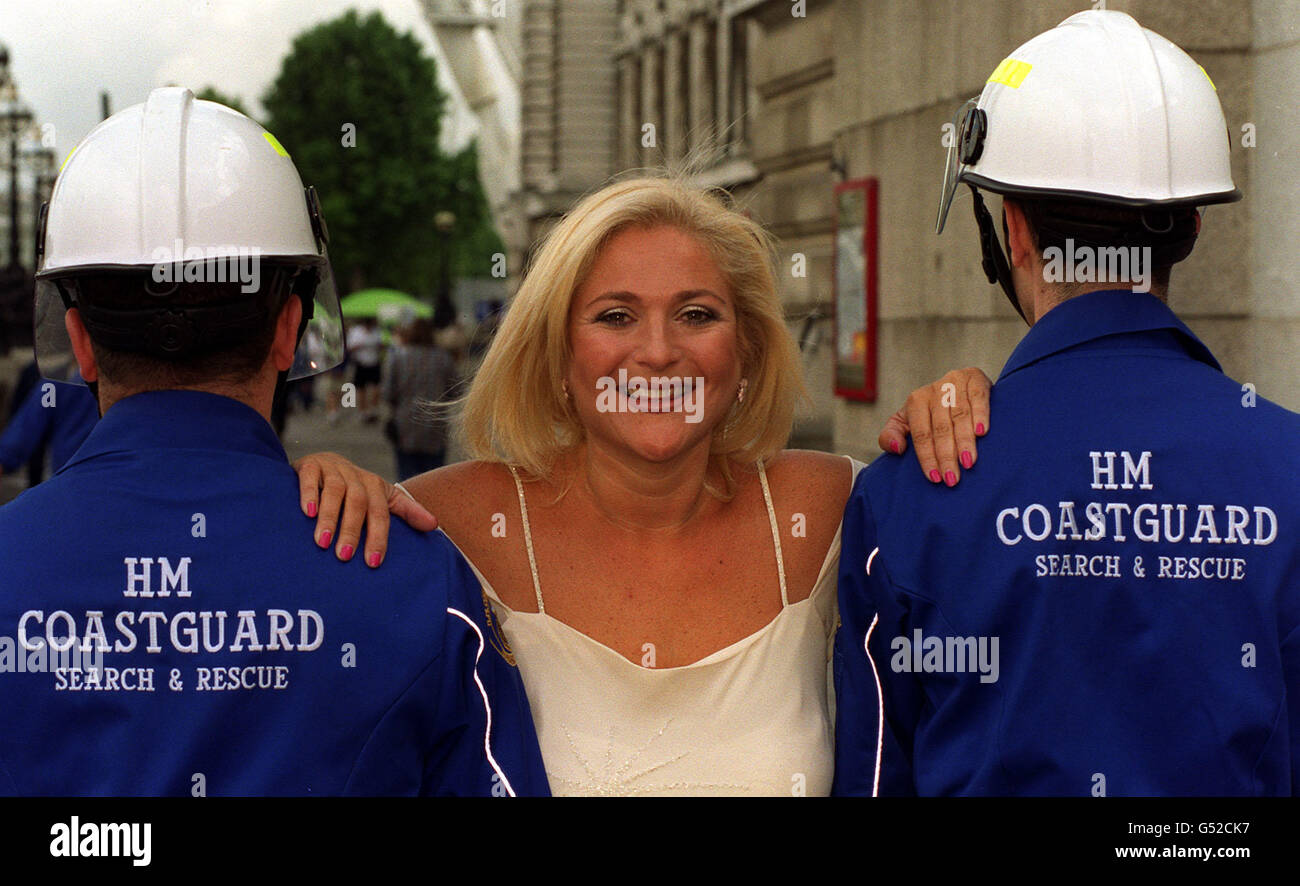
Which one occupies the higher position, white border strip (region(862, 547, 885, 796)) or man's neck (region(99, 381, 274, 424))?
man's neck (region(99, 381, 274, 424))

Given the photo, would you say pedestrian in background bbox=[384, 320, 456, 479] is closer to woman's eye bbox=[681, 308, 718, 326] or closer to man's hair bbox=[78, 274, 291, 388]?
woman's eye bbox=[681, 308, 718, 326]

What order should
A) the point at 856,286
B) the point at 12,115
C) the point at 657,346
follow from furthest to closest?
the point at 12,115, the point at 856,286, the point at 657,346

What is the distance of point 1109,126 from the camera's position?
2.40 metres

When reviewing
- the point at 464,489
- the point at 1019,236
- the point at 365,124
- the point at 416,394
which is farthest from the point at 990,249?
the point at 365,124

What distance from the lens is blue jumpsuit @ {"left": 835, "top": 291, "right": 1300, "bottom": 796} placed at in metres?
2.18

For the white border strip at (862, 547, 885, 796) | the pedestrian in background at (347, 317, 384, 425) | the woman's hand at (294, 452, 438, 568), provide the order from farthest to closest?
the pedestrian in background at (347, 317, 384, 425) → the white border strip at (862, 547, 885, 796) → the woman's hand at (294, 452, 438, 568)

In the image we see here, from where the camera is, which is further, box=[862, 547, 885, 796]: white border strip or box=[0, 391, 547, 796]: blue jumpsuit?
box=[862, 547, 885, 796]: white border strip

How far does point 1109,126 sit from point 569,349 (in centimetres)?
121

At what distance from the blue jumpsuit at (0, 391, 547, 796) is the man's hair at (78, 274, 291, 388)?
4cm

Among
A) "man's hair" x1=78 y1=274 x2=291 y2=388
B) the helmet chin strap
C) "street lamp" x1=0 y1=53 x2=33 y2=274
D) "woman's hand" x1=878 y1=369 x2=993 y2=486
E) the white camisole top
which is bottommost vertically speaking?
the white camisole top
